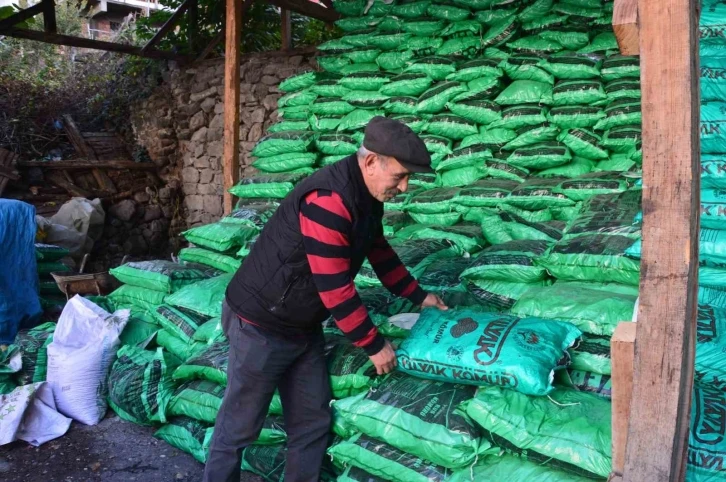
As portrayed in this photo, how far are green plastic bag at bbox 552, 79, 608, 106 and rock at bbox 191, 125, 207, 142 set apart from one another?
15.4 ft

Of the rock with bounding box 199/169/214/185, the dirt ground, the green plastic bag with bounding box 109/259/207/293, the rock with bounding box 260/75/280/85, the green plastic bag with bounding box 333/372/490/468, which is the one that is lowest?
the dirt ground

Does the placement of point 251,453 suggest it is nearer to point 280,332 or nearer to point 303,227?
point 280,332

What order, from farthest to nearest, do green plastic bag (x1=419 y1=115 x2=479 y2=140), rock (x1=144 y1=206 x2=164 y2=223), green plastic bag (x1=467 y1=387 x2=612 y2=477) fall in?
rock (x1=144 y1=206 x2=164 y2=223) < green plastic bag (x1=419 y1=115 x2=479 y2=140) < green plastic bag (x1=467 y1=387 x2=612 y2=477)

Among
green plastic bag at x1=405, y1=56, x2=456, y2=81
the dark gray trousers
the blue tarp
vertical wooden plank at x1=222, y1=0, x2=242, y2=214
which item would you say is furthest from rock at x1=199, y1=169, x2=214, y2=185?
the dark gray trousers

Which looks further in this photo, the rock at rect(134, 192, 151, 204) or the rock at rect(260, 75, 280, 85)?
the rock at rect(134, 192, 151, 204)

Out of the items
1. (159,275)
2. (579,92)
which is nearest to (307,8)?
(579,92)

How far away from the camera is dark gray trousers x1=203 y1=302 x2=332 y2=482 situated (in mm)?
2234

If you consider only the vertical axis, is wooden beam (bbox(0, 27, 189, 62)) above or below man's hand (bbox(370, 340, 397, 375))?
above

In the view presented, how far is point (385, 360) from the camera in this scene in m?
2.22

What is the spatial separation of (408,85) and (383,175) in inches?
100

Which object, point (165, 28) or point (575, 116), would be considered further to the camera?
point (165, 28)

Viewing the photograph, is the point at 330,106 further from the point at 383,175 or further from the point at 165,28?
the point at 165,28

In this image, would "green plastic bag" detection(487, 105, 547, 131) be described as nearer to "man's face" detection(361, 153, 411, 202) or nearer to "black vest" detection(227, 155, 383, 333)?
"black vest" detection(227, 155, 383, 333)

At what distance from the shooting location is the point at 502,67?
4.13 metres
